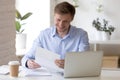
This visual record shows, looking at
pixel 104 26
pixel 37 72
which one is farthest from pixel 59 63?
pixel 104 26

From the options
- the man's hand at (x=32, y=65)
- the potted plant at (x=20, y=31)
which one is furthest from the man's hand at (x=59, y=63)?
the potted plant at (x=20, y=31)

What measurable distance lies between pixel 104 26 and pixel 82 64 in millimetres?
2039

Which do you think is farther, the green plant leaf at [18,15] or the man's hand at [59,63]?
the green plant leaf at [18,15]

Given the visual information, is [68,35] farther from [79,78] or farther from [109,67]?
[109,67]

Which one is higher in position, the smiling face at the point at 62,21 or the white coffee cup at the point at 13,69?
the smiling face at the point at 62,21

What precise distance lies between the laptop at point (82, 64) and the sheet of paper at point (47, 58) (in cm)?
12

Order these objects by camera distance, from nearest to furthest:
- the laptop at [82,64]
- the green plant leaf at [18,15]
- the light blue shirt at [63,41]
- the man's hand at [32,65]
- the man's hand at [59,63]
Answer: the laptop at [82,64] < the man's hand at [59,63] < the man's hand at [32,65] < the light blue shirt at [63,41] < the green plant leaf at [18,15]

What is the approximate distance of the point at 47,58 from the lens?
6.66 ft

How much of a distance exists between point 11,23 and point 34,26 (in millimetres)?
692

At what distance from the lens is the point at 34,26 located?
161 inches

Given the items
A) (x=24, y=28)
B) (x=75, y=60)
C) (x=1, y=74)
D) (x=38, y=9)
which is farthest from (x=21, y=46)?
(x=75, y=60)

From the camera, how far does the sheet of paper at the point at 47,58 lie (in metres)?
2.01

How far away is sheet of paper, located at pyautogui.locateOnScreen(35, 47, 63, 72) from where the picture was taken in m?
2.01

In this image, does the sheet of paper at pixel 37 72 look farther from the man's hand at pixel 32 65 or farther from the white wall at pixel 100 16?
the white wall at pixel 100 16
